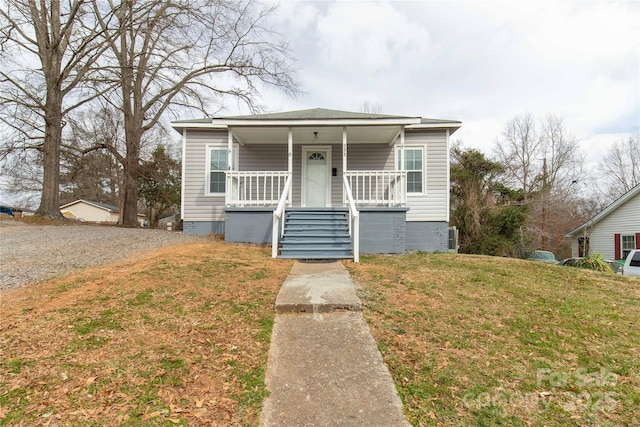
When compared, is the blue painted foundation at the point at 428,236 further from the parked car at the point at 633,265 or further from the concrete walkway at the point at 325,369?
the concrete walkway at the point at 325,369

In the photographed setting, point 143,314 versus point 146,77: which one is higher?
point 146,77

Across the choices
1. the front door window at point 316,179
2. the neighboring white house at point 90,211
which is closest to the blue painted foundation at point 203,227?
the front door window at point 316,179

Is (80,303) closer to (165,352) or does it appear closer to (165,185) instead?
(165,352)

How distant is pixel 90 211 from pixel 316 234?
42.0 metres

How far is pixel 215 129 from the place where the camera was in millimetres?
11039

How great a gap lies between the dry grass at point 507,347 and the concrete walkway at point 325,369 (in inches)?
6.8

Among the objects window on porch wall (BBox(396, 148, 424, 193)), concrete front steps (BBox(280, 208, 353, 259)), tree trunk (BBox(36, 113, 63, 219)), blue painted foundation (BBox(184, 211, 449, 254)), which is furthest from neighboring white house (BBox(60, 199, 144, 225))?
window on porch wall (BBox(396, 148, 424, 193))

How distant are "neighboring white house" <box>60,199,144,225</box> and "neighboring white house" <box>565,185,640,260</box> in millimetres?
40997

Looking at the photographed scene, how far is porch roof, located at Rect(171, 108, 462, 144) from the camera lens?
9.23 metres

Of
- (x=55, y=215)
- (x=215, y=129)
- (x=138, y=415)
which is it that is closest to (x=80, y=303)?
(x=138, y=415)

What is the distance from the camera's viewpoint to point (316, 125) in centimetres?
932

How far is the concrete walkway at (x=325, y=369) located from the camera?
7.97ft

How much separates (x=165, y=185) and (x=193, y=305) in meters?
19.6

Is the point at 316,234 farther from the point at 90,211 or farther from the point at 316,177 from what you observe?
the point at 90,211
